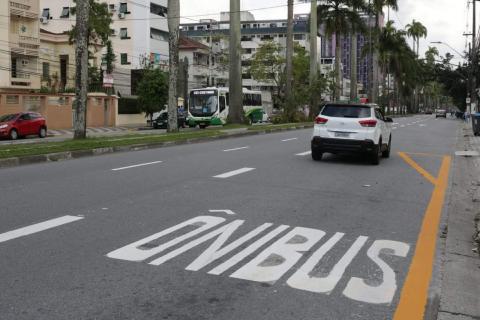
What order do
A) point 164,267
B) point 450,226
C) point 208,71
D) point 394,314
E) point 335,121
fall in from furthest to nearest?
1. point 208,71
2. point 335,121
3. point 450,226
4. point 164,267
5. point 394,314

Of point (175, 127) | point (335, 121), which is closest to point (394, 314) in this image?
point (335, 121)

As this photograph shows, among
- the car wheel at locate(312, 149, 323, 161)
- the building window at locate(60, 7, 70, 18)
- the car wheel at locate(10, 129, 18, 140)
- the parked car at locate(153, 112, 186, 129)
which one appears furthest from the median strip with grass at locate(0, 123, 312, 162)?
the building window at locate(60, 7, 70, 18)

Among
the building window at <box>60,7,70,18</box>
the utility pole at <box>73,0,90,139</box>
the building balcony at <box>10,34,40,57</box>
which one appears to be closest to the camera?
the utility pole at <box>73,0,90,139</box>

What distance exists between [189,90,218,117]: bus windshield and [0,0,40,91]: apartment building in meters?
13.9

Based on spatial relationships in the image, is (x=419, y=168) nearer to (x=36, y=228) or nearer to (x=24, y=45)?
(x=36, y=228)

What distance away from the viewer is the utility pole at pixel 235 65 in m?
34.3

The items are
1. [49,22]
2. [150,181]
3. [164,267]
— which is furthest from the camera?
[49,22]

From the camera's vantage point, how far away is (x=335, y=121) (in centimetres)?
1476

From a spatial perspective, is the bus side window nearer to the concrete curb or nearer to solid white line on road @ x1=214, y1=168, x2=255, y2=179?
the concrete curb

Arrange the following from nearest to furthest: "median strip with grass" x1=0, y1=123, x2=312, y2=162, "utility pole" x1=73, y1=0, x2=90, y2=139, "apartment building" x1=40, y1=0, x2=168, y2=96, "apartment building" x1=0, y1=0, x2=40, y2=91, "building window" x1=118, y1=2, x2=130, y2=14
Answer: "median strip with grass" x1=0, y1=123, x2=312, y2=162 → "utility pole" x1=73, y1=0, x2=90, y2=139 → "apartment building" x1=0, y1=0, x2=40, y2=91 → "apartment building" x1=40, y1=0, x2=168, y2=96 → "building window" x1=118, y1=2, x2=130, y2=14

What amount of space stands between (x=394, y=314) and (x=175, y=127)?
2359cm

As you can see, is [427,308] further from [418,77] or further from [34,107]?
[418,77]

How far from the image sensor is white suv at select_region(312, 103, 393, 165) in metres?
14.5

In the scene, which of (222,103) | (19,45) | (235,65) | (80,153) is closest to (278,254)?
(80,153)
